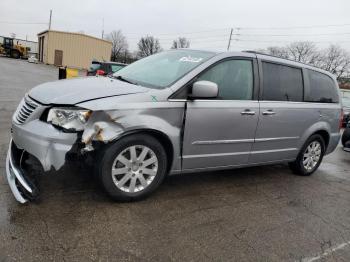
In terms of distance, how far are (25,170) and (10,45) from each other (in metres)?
52.1

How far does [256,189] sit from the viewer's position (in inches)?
183

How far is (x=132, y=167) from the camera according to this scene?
3.47m

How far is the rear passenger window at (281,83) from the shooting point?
4.55 metres

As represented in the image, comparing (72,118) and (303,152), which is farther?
(303,152)

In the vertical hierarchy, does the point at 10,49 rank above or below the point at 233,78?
A: below

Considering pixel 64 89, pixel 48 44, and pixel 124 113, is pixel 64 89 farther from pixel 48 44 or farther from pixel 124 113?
pixel 48 44

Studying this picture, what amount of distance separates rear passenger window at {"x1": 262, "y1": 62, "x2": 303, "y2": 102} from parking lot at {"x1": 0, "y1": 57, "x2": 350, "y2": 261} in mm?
1302

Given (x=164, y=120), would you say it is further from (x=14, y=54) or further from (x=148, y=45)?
(x=148, y=45)

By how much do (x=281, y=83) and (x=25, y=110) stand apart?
131 inches

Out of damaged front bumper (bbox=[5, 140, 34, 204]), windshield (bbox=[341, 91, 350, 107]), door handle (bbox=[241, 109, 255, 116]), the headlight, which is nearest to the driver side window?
door handle (bbox=[241, 109, 255, 116])

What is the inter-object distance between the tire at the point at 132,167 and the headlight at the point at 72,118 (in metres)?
0.34

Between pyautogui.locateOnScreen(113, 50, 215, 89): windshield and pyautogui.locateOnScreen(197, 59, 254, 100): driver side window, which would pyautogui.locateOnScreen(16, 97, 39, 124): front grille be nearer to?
pyautogui.locateOnScreen(113, 50, 215, 89): windshield

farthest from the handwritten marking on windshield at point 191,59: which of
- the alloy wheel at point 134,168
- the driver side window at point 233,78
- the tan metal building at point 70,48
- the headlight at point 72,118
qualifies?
the tan metal building at point 70,48

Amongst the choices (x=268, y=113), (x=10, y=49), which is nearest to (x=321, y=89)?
(x=268, y=113)
